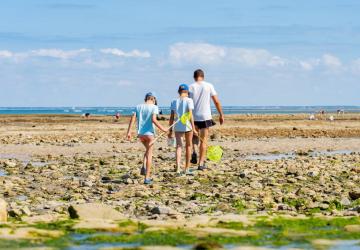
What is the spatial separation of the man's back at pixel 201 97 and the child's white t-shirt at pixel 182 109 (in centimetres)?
49

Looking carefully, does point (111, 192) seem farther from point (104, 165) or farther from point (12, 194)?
point (104, 165)

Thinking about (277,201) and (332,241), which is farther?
(277,201)

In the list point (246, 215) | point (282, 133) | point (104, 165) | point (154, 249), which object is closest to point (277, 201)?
point (246, 215)

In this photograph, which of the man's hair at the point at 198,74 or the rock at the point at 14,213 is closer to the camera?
the rock at the point at 14,213

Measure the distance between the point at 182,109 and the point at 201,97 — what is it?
2.60 ft

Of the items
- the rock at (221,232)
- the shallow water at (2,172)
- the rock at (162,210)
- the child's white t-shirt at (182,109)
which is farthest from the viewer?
the shallow water at (2,172)

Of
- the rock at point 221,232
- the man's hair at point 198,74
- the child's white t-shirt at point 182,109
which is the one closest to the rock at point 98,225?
the rock at point 221,232

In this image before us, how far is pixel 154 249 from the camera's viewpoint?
8.86 meters

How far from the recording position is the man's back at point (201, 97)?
17859 millimetres

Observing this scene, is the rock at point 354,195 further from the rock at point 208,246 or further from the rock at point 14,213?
the rock at point 14,213

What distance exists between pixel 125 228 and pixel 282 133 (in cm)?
3176

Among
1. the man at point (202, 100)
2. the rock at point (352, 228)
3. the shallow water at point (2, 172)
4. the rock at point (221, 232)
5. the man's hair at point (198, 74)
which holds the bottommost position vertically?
→ the shallow water at point (2, 172)

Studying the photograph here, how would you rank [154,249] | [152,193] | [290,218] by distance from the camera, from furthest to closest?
[152,193] < [290,218] < [154,249]

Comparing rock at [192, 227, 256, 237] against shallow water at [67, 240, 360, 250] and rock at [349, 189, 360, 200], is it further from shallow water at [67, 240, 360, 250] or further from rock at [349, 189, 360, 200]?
rock at [349, 189, 360, 200]
